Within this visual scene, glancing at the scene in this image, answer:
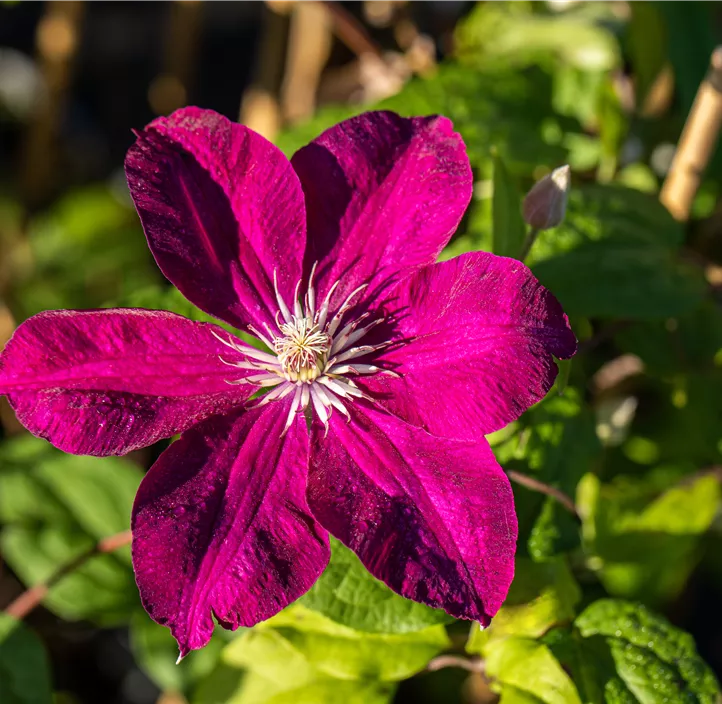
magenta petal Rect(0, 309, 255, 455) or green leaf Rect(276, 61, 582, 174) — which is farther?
green leaf Rect(276, 61, 582, 174)

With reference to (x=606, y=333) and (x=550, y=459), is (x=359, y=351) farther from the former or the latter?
(x=606, y=333)

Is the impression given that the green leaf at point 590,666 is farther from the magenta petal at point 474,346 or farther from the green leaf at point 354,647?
the magenta petal at point 474,346

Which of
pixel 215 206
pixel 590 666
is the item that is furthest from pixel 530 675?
pixel 215 206

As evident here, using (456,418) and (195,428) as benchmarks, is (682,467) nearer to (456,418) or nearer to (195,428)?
(456,418)

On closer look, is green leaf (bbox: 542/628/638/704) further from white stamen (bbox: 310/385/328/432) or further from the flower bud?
the flower bud

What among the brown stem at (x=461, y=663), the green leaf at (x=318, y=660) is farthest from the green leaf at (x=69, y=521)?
the brown stem at (x=461, y=663)

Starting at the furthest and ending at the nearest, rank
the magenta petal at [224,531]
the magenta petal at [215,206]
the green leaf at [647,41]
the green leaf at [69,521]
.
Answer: the green leaf at [647,41], the green leaf at [69,521], the magenta petal at [215,206], the magenta petal at [224,531]

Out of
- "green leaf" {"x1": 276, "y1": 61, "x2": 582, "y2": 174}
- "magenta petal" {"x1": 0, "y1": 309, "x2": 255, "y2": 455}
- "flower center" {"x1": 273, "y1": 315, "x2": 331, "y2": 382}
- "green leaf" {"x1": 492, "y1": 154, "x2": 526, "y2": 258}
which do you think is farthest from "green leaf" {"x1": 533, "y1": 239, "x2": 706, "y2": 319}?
"magenta petal" {"x1": 0, "y1": 309, "x2": 255, "y2": 455}
